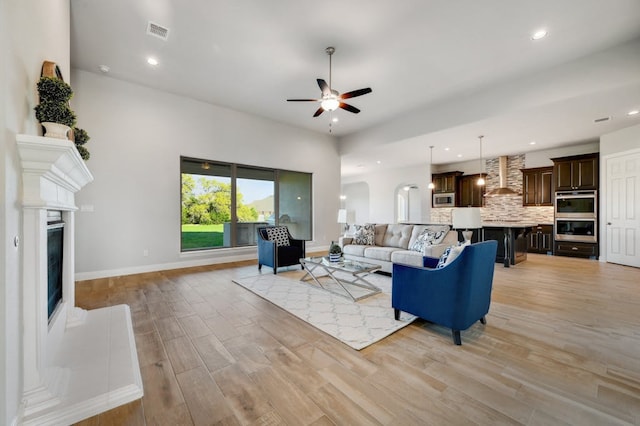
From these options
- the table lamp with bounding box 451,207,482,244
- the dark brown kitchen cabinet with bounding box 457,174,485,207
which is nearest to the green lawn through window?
the table lamp with bounding box 451,207,482,244

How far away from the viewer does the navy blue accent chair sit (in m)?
4.80

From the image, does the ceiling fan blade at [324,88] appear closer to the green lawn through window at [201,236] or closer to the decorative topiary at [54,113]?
the decorative topiary at [54,113]

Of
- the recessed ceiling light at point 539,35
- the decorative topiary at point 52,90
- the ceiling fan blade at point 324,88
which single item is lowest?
the decorative topiary at point 52,90

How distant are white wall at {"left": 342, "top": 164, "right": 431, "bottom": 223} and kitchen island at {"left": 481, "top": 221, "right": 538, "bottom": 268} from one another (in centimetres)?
362

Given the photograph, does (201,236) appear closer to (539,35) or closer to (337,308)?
(337,308)

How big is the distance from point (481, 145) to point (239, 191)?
6.30 m

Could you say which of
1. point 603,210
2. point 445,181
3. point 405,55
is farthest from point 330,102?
point 445,181

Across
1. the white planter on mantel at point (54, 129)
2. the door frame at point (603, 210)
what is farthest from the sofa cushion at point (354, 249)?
the door frame at point (603, 210)

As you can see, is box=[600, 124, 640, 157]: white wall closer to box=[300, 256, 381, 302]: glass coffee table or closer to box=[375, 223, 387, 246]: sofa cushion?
box=[375, 223, 387, 246]: sofa cushion

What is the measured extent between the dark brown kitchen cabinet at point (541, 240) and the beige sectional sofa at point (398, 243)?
4.83 meters

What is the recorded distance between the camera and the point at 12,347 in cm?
127

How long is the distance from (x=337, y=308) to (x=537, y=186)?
7.83 m

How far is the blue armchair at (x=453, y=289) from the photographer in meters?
2.22

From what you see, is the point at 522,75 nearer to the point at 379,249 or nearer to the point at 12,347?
the point at 379,249
